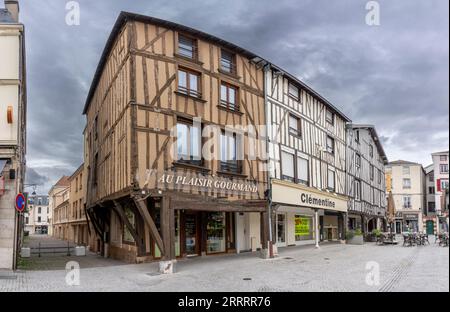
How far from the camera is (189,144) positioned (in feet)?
46.0

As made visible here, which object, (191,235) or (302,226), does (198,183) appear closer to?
(191,235)

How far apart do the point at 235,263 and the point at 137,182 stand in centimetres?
418

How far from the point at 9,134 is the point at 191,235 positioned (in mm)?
6988

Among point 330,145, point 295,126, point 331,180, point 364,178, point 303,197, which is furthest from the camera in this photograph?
point 364,178

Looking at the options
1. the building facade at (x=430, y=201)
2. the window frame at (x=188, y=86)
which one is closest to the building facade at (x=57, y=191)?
the window frame at (x=188, y=86)

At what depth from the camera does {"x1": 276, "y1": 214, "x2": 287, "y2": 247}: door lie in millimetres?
21109

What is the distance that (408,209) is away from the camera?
167ft

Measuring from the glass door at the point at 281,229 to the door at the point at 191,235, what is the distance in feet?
21.4

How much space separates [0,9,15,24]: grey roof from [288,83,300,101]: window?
Answer: 12.0 metres

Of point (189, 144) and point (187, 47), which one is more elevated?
point (187, 47)

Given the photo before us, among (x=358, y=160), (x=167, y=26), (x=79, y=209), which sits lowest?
(x=79, y=209)

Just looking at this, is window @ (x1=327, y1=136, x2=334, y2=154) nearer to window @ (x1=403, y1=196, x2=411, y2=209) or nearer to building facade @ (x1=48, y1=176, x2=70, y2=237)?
window @ (x1=403, y1=196, x2=411, y2=209)

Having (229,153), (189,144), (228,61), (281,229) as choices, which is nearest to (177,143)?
(189,144)
